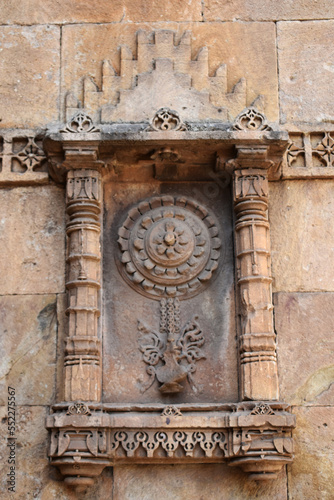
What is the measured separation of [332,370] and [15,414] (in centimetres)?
254

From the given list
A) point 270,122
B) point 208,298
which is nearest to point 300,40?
point 270,122

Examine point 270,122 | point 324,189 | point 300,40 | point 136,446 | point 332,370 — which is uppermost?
Result: point 300,40

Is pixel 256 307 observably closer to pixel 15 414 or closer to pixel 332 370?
pixel 332 370

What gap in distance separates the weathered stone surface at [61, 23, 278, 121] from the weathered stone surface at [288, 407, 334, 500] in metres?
2.65

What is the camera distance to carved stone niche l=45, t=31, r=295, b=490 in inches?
209

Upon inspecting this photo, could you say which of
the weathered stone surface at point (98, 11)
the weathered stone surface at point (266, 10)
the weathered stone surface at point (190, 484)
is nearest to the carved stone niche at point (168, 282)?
the weathered stone surface at point (190, 484)

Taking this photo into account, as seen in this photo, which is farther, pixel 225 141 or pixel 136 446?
pixel 225 141

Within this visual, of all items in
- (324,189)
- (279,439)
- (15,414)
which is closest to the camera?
(279,439)

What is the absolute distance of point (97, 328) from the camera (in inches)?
222

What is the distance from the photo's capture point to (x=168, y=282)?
5.91m

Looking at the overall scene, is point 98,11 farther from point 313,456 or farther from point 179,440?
point 313,456

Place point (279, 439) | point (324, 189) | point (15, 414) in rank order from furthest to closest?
point (324, 189) < point (15, 414) < point (279, 439)

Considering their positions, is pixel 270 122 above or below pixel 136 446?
above

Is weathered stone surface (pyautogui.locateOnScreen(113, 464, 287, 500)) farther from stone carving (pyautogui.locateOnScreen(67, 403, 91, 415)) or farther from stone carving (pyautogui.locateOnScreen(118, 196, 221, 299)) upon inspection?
stone carving (pyautogui.locateOnScreen(118, 196, 221, 299))
